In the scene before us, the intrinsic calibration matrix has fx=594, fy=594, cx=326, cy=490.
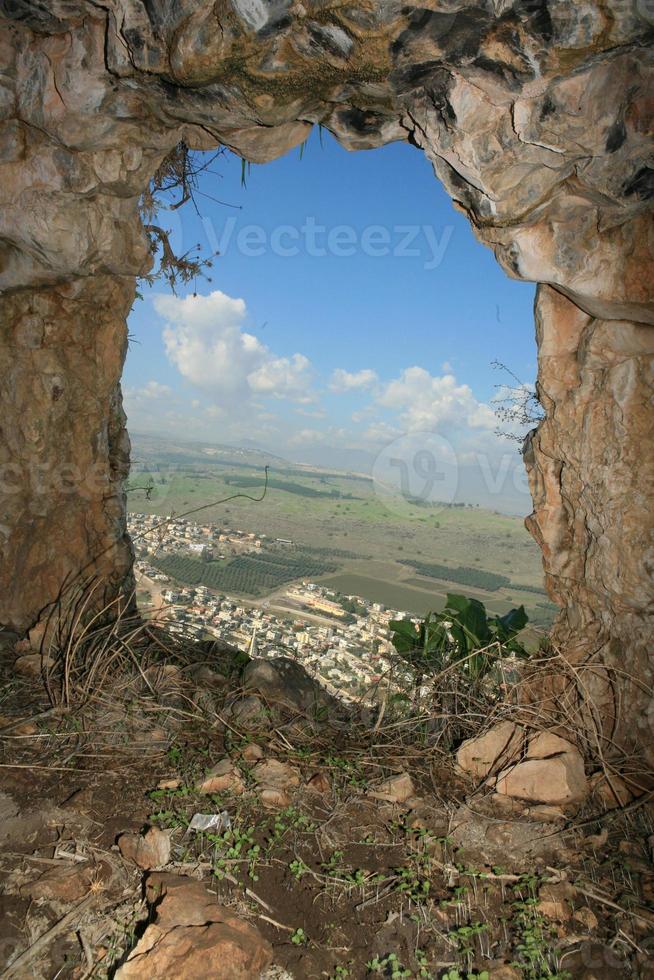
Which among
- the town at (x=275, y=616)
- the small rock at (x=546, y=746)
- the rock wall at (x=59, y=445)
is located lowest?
the town at (x=275, y=616)

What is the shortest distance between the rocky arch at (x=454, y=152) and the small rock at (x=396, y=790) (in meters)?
1.25

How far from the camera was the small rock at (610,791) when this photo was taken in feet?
9.37

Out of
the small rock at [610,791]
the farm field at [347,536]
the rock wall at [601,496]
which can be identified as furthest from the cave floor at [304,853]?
the farm field at [347,536]

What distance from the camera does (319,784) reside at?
294 centimetres

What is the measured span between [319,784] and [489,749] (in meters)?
0.94

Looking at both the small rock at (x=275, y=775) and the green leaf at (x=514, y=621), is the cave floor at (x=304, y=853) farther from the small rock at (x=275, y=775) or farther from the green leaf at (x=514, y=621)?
the green leaf at (x=514, y=621)

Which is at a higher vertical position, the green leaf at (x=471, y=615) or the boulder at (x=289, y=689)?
the green leaf at (x=471, y=615)

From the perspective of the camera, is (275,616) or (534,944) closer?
(534,944)

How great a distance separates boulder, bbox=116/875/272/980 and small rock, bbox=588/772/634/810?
5.92 feet

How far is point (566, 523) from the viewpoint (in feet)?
11.9

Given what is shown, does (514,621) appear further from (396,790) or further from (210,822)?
(210,822)

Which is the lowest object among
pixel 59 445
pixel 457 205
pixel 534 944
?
pixel 534 944

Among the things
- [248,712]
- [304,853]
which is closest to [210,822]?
[304,853]

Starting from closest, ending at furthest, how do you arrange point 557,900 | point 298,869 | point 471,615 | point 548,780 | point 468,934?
1. point 468,934
2. point 557,900
3. point 298,869
4. point 548,780
5. point 471,615
